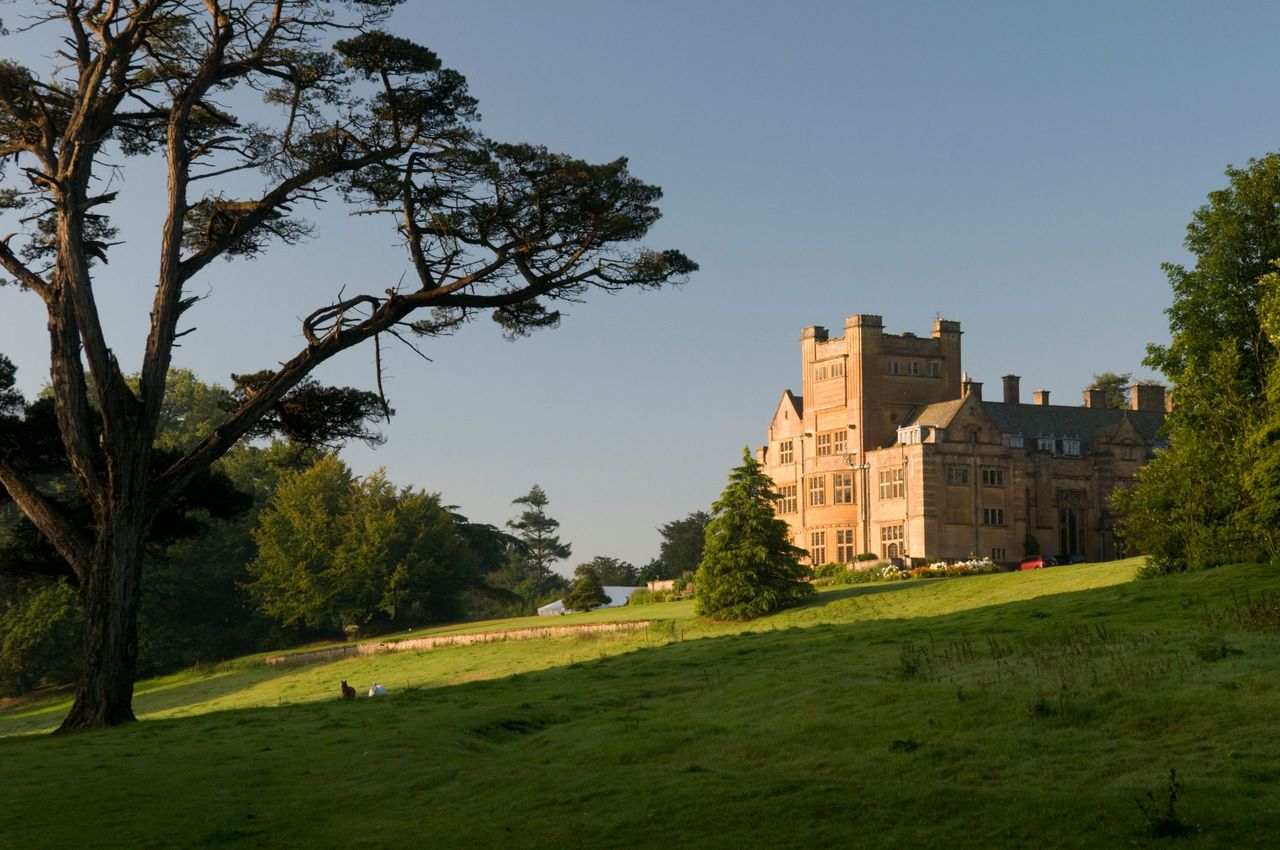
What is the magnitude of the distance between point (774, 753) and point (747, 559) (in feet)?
114

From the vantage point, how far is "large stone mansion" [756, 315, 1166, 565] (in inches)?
2687

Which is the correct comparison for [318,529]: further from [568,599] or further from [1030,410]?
[1030,410]

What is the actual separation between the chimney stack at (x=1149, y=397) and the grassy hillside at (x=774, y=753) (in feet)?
184

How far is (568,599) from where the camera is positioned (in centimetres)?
7825

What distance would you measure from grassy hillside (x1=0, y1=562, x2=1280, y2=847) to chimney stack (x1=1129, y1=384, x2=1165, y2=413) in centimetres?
5601

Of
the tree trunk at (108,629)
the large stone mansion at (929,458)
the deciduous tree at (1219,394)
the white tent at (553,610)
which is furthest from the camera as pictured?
the white tent at (553,610)

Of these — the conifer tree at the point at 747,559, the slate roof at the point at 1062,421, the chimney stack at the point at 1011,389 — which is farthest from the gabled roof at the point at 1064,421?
the conifer tree at the point at 747,559

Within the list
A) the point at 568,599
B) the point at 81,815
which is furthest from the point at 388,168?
the point at 568,599

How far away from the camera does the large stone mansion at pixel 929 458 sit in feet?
224

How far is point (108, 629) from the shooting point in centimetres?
→ 2630

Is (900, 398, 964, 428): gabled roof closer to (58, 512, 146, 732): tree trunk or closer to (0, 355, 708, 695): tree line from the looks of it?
(0, 355, 708, 695): tree line

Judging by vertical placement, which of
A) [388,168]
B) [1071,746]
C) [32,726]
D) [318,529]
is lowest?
[32,726]

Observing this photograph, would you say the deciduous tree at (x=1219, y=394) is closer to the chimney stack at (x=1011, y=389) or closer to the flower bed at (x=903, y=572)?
the flower bed at (x=903, y=572)

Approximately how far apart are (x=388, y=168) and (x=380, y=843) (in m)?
17.9
